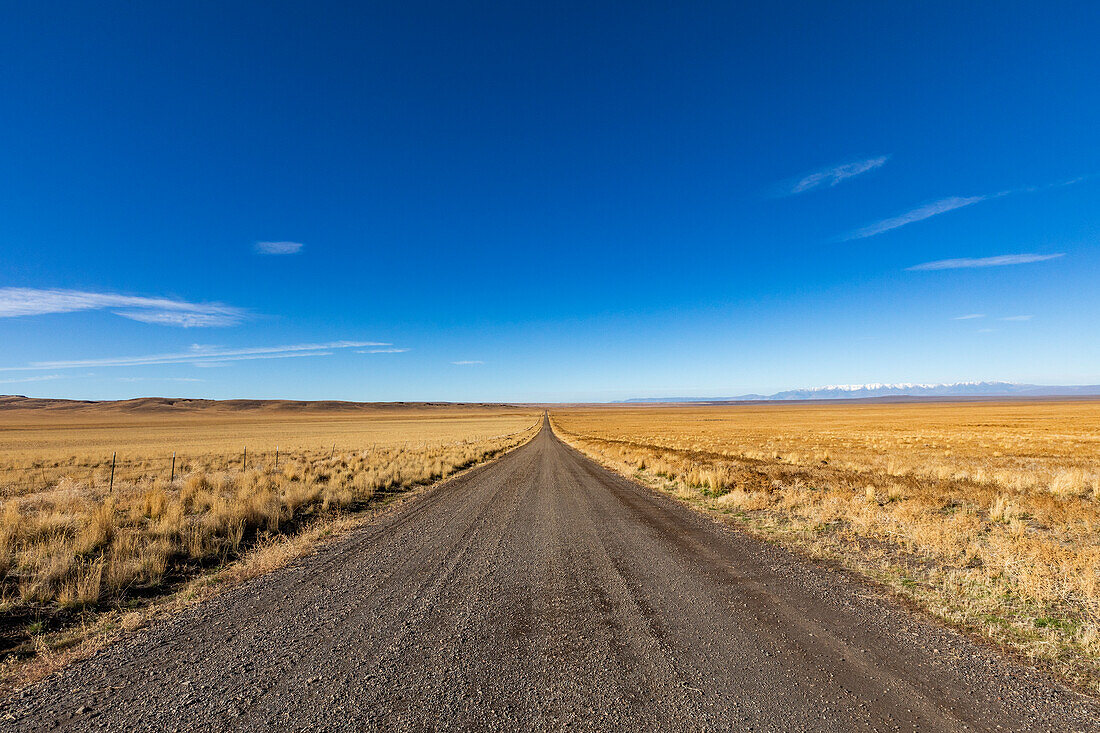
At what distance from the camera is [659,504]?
42.7 feet

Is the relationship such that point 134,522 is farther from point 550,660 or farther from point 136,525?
point 550,660

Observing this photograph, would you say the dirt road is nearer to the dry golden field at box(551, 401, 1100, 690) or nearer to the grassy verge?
the grassy verge

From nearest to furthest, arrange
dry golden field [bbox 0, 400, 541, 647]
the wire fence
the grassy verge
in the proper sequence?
the grassy verge
dry golden field [bbox 0, 400, 541, 647]
the wire fence

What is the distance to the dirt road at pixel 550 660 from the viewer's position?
3.60m

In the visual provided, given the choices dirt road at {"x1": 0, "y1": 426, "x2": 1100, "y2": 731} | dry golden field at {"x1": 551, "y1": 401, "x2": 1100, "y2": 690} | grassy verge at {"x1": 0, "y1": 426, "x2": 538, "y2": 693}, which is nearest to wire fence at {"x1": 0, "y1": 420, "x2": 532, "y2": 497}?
grassy verge at {"x1": 0, "y1": 426, "x2": 538, "y2": 693}

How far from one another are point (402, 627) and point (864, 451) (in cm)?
2994

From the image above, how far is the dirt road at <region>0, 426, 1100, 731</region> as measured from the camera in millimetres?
3602

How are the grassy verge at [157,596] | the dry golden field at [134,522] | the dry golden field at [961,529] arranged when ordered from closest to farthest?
1. the grassy verge at [157,596]
2. the dry golden field at [961,529]
3. the dry golden field at [134,522]

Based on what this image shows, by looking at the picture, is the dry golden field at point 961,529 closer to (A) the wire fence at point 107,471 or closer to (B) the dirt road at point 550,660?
(B) the dirt road at point 550,660

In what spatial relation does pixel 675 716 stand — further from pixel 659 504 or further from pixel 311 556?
pixel 659 504

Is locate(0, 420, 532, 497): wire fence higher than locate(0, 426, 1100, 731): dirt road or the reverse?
the reverse

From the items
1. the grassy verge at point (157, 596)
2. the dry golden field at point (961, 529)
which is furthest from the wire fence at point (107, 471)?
the dry golden field at point (961, 529)

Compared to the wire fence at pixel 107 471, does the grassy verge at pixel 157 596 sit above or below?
above

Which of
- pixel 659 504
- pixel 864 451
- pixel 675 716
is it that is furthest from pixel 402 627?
pixel 864 451
